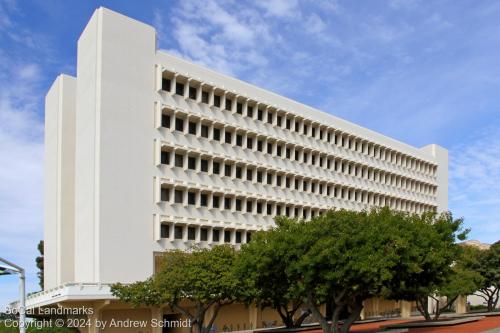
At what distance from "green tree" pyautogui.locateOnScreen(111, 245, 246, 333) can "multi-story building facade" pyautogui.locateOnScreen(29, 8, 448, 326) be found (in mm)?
3945

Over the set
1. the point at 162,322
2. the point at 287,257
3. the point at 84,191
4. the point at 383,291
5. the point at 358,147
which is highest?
the point at 358,147

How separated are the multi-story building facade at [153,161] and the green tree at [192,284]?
12.9 feet

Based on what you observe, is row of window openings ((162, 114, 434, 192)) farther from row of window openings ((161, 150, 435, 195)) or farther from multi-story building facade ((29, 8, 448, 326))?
multi-story building facade ((29, 8, 448, 326))

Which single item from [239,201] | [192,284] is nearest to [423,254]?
[192,284]

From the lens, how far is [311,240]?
29.5m

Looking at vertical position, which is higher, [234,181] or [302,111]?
[302,111]

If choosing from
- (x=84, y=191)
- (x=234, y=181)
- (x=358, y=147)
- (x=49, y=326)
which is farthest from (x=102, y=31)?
(x=358, y=147)

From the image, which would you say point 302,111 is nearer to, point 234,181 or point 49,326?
point 234,181

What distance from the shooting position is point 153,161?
44.7m

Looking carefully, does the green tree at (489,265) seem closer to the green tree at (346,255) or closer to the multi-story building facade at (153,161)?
the multi-story building facade at (153,161)

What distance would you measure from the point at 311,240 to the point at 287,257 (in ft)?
5.20

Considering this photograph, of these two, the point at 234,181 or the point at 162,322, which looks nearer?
the point at 162,322

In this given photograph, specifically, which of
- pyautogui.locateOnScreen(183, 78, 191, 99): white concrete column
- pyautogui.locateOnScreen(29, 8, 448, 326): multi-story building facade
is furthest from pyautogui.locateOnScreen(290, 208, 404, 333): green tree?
pyautogui.locateOnScreen(183, 78, 191, 99): white concrete column

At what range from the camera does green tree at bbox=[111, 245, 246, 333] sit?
35000 millimetres
